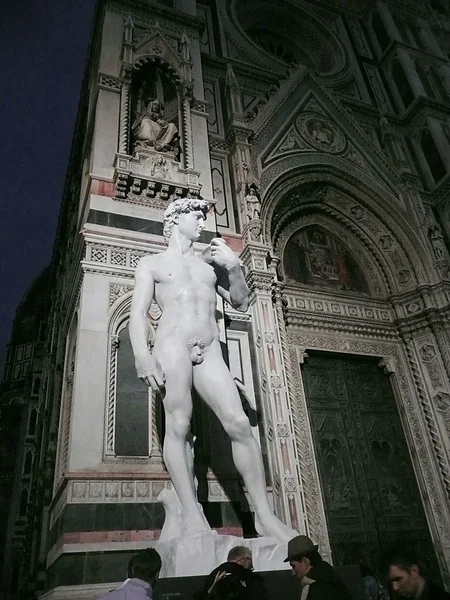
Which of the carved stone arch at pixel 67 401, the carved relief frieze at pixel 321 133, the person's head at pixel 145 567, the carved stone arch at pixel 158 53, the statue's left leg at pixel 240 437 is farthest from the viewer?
the carved relief frieze at pixel 321 133

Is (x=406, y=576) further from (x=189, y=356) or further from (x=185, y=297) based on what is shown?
(x=185, y=297)

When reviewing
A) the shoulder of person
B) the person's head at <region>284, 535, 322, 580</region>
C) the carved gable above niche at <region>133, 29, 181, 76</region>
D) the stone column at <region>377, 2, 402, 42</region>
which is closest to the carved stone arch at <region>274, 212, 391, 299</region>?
the carved gable above niche at <region>133, 29, 181, 76</region>

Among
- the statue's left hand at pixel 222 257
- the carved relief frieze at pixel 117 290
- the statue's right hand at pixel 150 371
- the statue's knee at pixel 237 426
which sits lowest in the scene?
the statue's knee at pixel 237 426

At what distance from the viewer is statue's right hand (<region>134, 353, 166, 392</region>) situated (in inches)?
157

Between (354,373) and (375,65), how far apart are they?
11.2 m

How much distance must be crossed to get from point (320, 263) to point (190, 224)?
5.84 meters

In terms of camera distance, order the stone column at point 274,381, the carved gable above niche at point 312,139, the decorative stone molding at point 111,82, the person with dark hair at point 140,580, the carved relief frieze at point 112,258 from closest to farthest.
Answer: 1. the person with dark hair at point 140,580
2. the stone column at point 274,381
3. the carved relief frieze at point 112,258
4. the decorative stone molding at point 111,82
5. the carved gable above niche at point 312,139

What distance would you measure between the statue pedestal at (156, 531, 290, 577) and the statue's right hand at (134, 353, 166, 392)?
1175 mm

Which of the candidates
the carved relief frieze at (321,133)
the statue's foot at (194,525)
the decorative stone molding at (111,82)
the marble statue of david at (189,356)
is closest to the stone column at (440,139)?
the carved relief frieze at (321,133)

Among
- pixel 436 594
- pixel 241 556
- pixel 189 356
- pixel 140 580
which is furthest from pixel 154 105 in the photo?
pixel 436 594

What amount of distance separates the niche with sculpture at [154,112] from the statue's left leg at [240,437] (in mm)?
5191

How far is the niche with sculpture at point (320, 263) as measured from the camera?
1000cm

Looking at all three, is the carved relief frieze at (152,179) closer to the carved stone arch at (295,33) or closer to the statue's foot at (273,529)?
the statue's foot at (273,529)

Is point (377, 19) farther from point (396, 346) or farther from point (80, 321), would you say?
point (80, 321)
